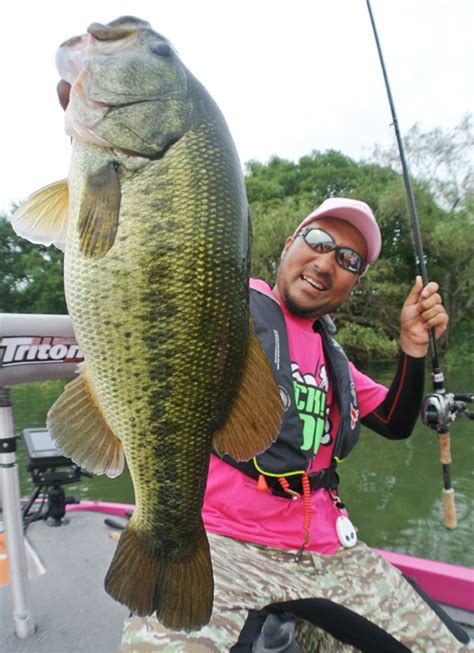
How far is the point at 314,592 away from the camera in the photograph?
198cm

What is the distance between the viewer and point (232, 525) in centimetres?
205

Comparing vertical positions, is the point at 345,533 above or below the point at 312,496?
below

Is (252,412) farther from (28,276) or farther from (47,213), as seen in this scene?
(28,276)

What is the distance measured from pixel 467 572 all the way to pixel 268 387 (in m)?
2.37

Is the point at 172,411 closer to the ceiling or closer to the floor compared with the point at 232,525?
closer to the ceiling

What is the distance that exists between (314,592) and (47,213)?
5.62 ft

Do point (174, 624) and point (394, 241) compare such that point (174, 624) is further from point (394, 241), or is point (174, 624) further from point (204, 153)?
point (394, 241)

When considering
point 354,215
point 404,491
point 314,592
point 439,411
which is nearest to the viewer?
point 314,592

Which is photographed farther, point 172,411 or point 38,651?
point 38,651

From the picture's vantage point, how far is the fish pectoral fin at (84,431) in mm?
1210

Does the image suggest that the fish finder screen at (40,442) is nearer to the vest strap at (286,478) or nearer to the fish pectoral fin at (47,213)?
the vest strap at (286,478)

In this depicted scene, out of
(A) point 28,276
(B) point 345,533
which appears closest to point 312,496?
(B) point 345,533

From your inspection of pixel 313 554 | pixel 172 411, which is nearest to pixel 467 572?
pixel 313 554

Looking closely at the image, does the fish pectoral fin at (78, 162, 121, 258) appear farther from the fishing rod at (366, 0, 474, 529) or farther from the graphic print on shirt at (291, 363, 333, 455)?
the fishing rod at (366, 0, 474, 529)
